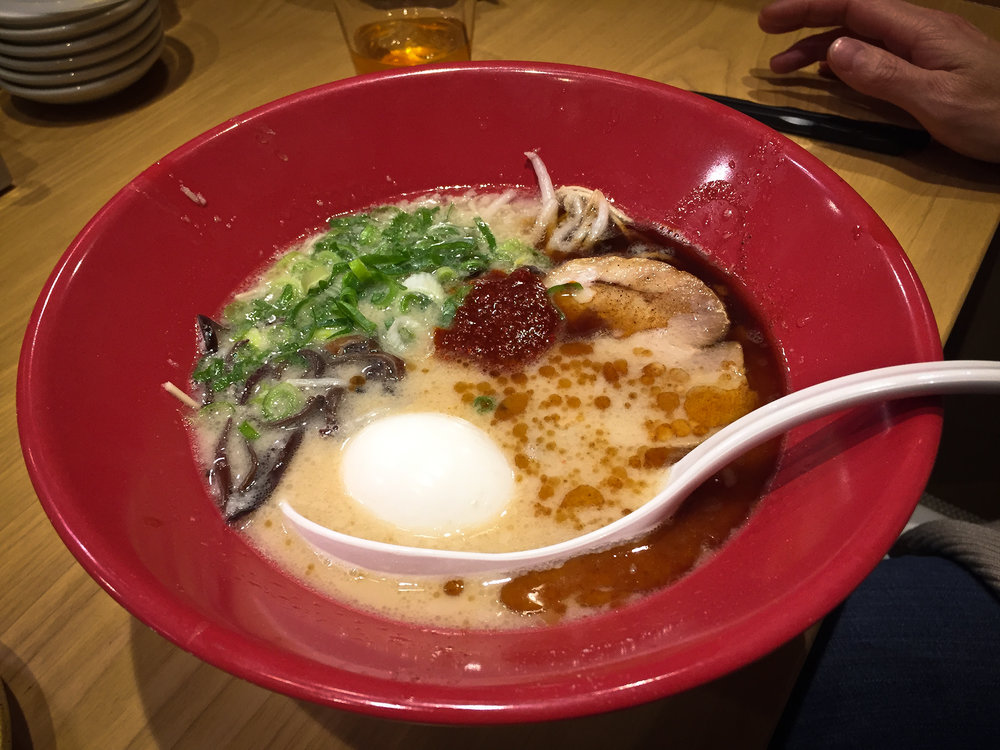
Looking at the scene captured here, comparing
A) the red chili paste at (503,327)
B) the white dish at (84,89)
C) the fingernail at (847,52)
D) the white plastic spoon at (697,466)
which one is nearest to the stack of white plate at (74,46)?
the white dish at (84,89)

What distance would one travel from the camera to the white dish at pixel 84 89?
5.81 feet

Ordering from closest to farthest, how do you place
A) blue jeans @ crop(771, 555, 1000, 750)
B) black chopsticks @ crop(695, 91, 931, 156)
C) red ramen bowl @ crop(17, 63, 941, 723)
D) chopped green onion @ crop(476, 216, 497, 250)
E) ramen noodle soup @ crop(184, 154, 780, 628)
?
red ramen bowl @ crop(17, 63, 941, 723), ramen noodle soup @ crop(184, 154, 780, 628), blue jeans @ crop(771, 555, 1000, 750), chopped green onion @ crop(476, 216, 497, 250), black chopsticks @ crop(695, 91, 931, 156)

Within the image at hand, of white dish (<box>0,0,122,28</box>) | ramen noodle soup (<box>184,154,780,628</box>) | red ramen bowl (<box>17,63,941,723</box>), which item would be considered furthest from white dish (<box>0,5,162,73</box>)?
ramen noodle soup (<box>184,154,780,628</box>)

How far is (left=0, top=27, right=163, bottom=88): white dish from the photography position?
1751mm

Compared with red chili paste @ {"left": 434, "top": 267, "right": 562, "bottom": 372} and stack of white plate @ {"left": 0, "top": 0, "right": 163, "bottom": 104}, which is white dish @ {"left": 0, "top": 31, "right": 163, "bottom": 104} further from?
red chili paste @ {"left": 434, "top": 267, "right": 562, "bottom": 372}

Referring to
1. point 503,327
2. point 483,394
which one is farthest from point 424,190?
point 483,394

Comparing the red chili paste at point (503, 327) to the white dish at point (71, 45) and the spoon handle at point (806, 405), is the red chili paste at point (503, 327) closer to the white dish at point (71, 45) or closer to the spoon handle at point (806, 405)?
the spoon handle at point (806, 405)

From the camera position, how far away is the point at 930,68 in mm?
1560

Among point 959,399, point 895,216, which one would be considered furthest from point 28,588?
point 959,399

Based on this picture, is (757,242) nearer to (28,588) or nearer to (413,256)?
(413,256)

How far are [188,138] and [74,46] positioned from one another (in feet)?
1.13

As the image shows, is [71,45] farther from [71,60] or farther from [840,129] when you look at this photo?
[840,129]

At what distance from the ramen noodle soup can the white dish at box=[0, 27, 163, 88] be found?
89cm

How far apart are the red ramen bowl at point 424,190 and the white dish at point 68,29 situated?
740 millimetres
